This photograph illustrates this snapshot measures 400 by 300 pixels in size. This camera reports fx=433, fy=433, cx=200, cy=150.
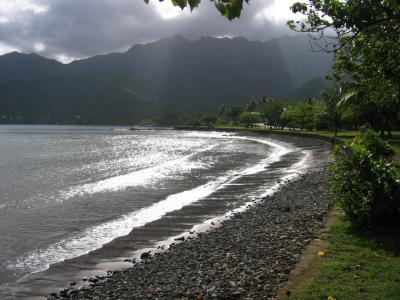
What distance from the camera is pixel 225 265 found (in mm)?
11031

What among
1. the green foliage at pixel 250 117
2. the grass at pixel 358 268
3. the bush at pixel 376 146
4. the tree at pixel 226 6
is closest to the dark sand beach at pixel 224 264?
the grass at pixel 358 268

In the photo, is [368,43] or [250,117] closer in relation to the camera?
[368,43]

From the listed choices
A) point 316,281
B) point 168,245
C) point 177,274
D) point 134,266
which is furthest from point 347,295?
point 168,245

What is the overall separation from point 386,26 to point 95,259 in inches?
453

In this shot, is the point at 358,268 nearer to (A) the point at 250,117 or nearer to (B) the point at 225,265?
(B) the point at 225,265

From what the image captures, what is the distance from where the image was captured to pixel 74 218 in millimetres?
22375

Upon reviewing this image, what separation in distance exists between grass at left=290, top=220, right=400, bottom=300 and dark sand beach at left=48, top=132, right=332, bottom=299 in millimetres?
788

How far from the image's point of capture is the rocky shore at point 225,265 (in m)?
9.23

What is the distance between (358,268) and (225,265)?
3.30 metres

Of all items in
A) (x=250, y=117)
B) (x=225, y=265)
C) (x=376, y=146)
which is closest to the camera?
(x=225, y=265)

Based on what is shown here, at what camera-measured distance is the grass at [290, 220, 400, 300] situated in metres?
7.84

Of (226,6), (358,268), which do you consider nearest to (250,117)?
(358,268)

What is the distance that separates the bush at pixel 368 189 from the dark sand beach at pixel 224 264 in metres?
1.49

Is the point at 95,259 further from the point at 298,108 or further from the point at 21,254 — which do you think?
the point at 298,108
